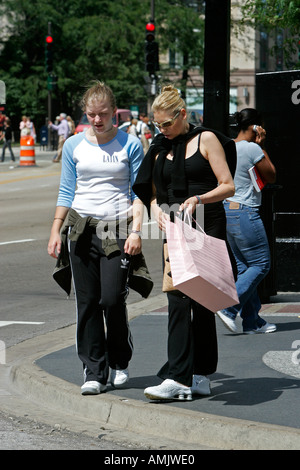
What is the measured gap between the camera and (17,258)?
44.1ft

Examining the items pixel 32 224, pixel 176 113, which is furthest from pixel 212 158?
pixel 32 224

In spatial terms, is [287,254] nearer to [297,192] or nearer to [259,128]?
[297,192]

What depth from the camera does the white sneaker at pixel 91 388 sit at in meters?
5.91

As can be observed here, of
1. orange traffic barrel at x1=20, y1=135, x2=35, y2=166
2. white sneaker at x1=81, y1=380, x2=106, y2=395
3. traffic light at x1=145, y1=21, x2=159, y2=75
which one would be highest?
traffic light at x1=145, y1=21, x2=159, y2=75

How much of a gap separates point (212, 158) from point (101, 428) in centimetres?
165

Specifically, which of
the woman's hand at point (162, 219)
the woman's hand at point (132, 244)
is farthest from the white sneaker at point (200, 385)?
the woman's hand at point (162, 219)

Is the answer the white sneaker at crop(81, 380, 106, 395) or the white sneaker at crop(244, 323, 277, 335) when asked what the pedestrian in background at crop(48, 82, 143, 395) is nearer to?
Answer: the white sneaker at crop(81, 380, 106, 395)

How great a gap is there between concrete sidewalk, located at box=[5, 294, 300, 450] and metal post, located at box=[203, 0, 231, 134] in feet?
6.27

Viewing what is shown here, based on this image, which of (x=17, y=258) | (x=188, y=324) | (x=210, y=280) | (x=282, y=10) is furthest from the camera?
(x=282, y=10)

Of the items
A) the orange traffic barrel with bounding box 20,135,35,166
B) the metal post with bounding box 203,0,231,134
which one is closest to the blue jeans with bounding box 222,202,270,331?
the metal post with bounding box 203,0,231,134

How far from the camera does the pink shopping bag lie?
5.29 metres

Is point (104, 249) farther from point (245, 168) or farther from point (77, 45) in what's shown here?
point (77, 45)

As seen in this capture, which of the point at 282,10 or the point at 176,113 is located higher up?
the point at 282,10

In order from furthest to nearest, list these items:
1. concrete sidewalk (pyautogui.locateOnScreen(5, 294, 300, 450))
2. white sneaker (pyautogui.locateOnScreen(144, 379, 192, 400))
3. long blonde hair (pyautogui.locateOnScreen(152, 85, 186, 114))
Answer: white sneaker (pyautogui.locateOnScreen(144, 379, 192, 400))
long blonde hair (pyautogui.locateOnScreen(152, 85, 186, 114))
concrete sidewalk (pyautogui.locateOnScreen(5, 294, 300, 450))
